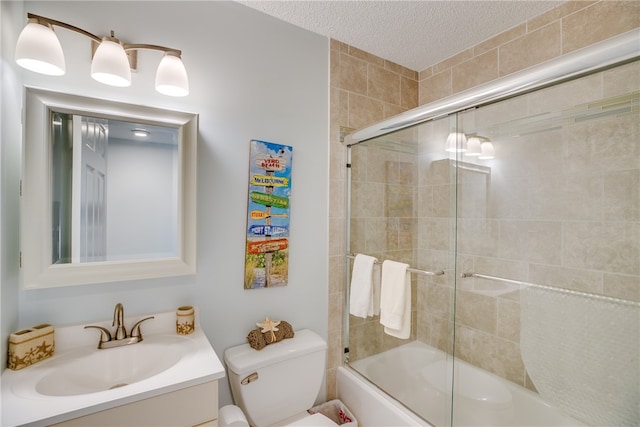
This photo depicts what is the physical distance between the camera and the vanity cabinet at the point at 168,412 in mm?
863

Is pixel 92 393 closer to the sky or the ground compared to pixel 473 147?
closer to the ground

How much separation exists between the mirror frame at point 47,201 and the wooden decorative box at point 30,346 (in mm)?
157

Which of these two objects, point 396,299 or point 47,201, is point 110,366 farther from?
point 396,299

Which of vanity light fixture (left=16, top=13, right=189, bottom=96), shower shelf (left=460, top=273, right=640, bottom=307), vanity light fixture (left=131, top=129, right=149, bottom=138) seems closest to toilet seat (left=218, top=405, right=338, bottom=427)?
shower shelf (left=460, top=273, right=640, bottom=307)

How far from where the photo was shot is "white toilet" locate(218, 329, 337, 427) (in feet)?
4.37

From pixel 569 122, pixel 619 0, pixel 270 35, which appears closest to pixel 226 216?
pixel 270 35

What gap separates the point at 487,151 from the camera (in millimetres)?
1436

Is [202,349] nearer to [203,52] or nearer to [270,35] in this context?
[203,52]

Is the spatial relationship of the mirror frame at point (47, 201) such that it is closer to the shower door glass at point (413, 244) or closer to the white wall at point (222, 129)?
the white wall at point (222, 129)

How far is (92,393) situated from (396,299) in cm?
127

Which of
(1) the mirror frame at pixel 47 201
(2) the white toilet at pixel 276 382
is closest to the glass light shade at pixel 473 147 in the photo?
(2) the white toilet at pixel 276 382

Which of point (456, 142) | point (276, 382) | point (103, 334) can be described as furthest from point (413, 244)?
point (103, 334)

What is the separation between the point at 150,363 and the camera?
1.20 m

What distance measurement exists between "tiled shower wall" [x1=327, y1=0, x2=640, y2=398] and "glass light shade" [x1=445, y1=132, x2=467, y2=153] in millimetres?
654
